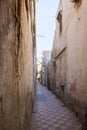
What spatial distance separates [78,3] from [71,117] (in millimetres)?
4035

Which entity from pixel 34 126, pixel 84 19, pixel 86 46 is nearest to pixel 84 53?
pixel 86 46

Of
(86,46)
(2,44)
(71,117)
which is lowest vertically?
(71,117)

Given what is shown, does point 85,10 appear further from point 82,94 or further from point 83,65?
point 82,94

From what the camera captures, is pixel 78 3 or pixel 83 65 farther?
pixel 78 3

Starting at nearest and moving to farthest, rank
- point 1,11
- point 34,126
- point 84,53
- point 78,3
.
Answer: point 1,11 → point 34,126 → point 84,53 → point 78,3

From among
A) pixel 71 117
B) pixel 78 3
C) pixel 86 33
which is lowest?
pixel 71 117

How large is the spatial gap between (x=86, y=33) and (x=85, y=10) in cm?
79

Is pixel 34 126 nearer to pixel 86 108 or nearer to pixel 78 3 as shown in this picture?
pixel 86 108

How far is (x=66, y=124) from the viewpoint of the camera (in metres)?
5.84

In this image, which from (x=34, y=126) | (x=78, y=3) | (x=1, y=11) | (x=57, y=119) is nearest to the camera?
(x=1, y=11)

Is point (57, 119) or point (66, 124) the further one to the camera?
point (57, 119)

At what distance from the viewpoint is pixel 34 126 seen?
5625mm

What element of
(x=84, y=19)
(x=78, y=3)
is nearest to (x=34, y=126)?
(x=84, y=19)

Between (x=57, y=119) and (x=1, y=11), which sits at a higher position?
(x=1, y=11)
